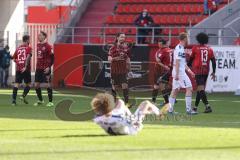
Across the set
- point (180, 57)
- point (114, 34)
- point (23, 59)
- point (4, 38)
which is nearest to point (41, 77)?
point (23, 59)

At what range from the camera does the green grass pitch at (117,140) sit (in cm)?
1244

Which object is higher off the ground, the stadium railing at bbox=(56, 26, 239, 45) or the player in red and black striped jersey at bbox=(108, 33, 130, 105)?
the stadium railing at bbox=(56, 26, 239, 45)

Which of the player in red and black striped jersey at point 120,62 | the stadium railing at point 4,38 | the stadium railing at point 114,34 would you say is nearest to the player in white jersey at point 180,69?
the player in red and black striped jersey at point 120,62

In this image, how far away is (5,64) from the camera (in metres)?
43.8

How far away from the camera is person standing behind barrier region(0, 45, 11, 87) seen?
143ft

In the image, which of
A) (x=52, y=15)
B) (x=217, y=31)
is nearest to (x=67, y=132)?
(x=217, y=31)

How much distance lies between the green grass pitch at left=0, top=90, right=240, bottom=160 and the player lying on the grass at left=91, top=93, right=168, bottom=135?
181 millimetres

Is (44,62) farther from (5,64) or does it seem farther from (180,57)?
(5,64)

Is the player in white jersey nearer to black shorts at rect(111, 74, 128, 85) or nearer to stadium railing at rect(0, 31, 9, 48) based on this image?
black shorts at rect(111, 74, 128, 85)

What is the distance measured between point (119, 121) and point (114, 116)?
0.45 feet

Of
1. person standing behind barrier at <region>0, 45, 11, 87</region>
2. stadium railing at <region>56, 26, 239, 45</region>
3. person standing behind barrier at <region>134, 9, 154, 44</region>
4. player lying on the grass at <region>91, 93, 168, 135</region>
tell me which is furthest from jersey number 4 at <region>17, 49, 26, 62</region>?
Answer: person standing behind barrier at <region>0, 45, 11, 87</region>

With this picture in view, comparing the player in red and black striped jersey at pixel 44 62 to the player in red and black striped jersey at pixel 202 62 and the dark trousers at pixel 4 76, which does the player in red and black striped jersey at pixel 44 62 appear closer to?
the player in red and black striped jersey at pixel 202 62

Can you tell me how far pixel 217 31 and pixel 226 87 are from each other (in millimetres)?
3873

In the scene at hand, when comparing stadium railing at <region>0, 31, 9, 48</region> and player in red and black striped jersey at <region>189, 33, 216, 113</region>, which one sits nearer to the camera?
player in red and black striped jersey at <region>189, 33, 216, 113</region>
